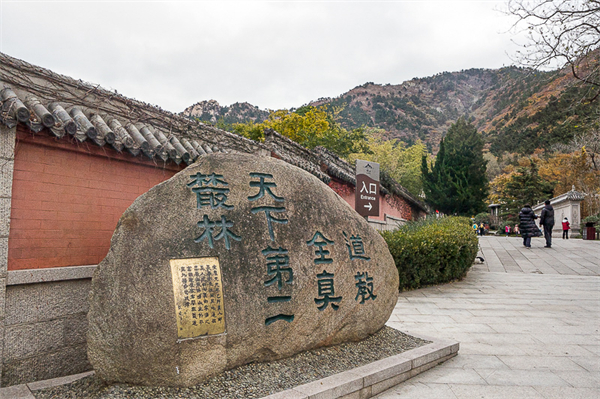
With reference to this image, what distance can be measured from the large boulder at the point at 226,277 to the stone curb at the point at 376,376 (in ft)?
1.26

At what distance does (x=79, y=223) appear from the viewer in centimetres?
366

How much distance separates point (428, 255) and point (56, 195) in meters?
6.46

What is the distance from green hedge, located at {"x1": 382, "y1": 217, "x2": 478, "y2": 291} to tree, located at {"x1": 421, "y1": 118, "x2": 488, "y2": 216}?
576 inches

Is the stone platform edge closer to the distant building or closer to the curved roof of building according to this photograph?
the curved roof of building

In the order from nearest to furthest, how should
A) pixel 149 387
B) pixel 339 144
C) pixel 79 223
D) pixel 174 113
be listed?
pixel 149 387 → pixel 79 223 → pixel 174 113 → pixel 339 144

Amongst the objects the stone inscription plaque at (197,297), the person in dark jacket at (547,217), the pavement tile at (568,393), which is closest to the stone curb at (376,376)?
the stone inscription plaque at (197,297)

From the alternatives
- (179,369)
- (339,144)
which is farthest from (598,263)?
(179,369)

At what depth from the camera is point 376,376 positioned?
3189 millimetres

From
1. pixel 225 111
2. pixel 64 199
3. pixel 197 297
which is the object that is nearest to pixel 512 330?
pixel 197 297

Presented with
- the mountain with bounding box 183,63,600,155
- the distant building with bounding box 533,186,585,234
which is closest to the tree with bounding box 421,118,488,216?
the distant building with bounding box 533,186,585,234

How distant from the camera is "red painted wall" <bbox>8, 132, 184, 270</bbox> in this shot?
10.8ft

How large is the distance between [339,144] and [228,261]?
14022mm

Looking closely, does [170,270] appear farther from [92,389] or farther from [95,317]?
[92,389]

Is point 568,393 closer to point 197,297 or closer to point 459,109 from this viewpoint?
point 197,297
